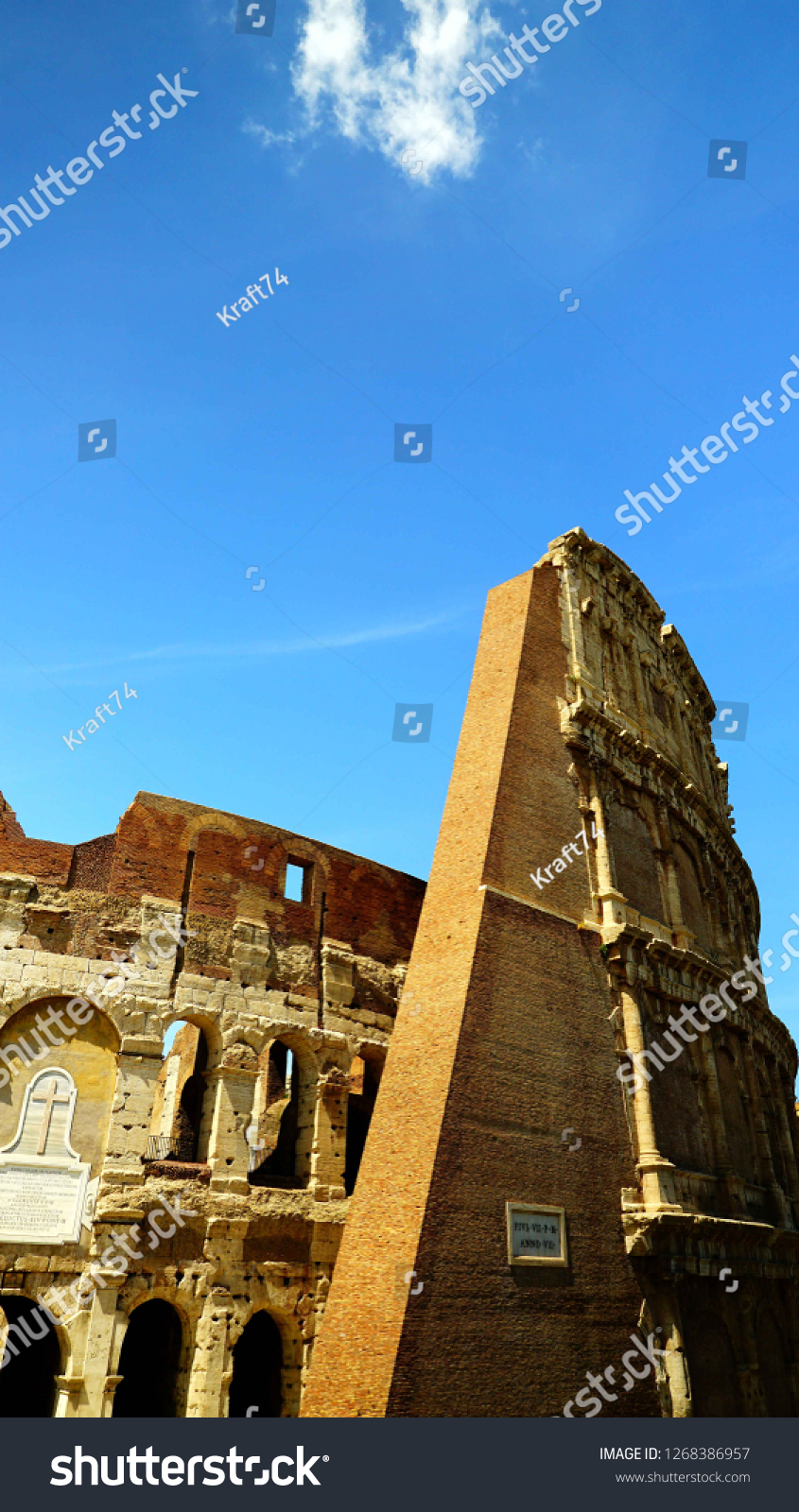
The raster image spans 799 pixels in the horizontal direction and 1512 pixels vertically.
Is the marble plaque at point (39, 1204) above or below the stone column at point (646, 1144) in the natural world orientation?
below

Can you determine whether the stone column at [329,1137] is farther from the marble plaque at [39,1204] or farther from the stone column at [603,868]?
the stone column at [603,868]

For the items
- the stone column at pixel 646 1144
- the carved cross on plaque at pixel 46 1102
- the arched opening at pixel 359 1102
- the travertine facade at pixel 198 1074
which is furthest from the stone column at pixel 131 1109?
the stone column at pixel 646 1144

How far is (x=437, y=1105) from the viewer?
52.2 ft

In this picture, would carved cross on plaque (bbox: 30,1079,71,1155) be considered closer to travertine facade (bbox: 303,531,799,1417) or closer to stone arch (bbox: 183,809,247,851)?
stone arch (bbox: 183,809,247,851)

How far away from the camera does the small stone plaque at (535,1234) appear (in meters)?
15.7

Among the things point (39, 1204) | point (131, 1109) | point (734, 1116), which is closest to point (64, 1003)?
point (131, 1109)

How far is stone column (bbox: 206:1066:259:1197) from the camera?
1875 centimetres

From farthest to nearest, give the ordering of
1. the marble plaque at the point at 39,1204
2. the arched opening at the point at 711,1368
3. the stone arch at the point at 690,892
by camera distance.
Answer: the stone arch at the point at 690,892 < the arched opening at the point at 711,1368 < the marble plaque at the point at 39,1204

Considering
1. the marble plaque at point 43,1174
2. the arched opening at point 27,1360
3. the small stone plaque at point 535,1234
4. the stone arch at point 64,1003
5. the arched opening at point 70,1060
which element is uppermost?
the stone arch at point 64,1003

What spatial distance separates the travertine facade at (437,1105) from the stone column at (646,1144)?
6cm

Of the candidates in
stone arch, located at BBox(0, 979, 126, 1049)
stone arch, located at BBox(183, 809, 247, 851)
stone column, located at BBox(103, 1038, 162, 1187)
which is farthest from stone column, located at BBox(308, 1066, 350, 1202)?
stone arch, located at BBox(183, 809, 247, 851)

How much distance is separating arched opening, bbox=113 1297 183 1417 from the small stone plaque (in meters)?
6.80

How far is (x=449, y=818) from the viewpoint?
20.7 m
